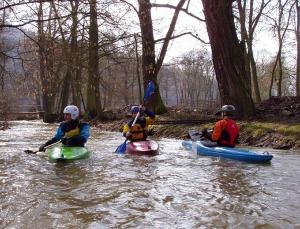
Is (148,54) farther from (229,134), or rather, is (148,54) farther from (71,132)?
(229,134)

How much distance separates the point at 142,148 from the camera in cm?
1011

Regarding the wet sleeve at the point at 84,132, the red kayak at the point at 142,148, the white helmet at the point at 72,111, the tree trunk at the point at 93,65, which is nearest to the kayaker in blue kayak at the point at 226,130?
the red kayak at the point at 142,148

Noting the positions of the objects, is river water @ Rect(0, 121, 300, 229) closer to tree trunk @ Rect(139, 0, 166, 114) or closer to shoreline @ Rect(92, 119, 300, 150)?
shoreline @ Rect(92, 119, 300, 150)

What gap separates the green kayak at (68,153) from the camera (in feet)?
29.4

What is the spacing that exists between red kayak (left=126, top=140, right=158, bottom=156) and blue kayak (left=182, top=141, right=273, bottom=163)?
3.39ft

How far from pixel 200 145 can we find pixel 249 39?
13230 mm

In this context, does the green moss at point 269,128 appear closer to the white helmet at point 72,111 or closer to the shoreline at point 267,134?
the shoreline at point 267,134

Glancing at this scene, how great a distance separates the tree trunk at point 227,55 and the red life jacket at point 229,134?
4.29m

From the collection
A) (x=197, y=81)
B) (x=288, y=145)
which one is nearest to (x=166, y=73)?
(x=197, y=81)

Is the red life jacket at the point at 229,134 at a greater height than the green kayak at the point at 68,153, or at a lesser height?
greater

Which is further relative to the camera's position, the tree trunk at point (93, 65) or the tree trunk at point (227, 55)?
the tree trunk at point (227, 55)

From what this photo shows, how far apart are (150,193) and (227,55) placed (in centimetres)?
844

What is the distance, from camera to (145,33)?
1914cm

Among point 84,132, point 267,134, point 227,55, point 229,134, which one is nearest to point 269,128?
point 267,134
